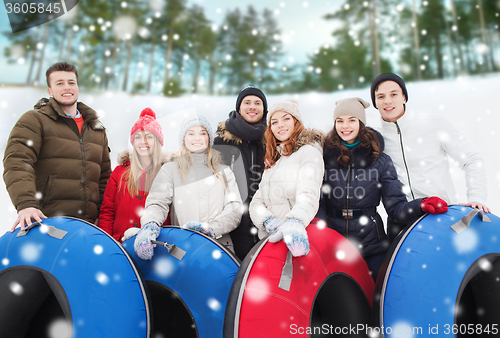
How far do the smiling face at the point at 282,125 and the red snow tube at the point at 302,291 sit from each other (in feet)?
2.03

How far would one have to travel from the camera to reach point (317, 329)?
1.63 metres

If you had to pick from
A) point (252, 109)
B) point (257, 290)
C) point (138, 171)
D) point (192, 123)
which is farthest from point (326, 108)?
point (257, 290)

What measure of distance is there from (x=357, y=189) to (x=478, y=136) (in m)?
4.04

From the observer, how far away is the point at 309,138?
76.3 inches

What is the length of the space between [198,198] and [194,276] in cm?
61

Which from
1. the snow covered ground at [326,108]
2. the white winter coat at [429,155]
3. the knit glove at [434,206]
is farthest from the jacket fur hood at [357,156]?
the snow covered ground at [326,108]

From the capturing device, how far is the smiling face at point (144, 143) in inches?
92.7

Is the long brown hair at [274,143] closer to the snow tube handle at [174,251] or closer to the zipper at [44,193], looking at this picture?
the snow tube handle at [174,251]

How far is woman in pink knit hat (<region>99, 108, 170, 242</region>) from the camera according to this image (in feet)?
7.40

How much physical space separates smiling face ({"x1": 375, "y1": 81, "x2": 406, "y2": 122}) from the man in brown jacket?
2.18m

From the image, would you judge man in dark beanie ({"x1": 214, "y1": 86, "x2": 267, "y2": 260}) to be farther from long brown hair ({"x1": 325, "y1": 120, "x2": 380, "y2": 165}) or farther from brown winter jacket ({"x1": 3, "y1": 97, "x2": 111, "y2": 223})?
brown winter jacket ({"x1": 3, "y1": 97, "x2": 111, "y2": 223})

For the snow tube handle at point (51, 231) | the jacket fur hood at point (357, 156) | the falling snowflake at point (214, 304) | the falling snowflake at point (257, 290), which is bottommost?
the falling snowflake at point (214, 304)

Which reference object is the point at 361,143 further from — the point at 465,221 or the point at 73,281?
the point at 73,281

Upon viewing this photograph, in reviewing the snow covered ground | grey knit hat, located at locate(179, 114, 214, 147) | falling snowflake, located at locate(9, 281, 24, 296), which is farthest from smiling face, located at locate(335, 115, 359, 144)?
the snow covered ground
